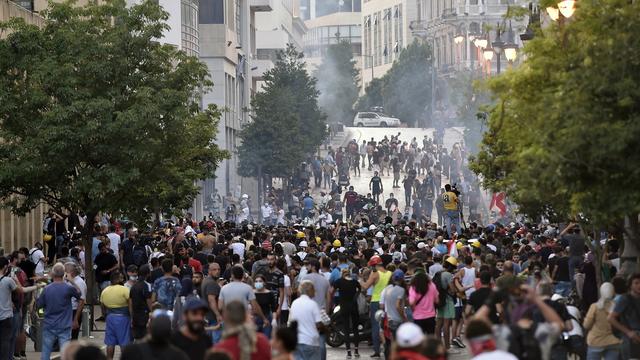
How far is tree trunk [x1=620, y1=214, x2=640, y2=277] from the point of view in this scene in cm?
2150

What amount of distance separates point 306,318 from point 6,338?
477 centimetres

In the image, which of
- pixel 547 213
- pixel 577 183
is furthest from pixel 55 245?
pixel 577 183

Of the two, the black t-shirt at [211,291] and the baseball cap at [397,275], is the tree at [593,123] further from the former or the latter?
the black t-shirt at [211,291]

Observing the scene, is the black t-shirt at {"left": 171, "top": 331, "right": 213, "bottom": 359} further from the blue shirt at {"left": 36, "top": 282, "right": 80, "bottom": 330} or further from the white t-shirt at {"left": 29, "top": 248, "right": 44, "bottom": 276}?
the white t-shirt at {"left": 29, "top": 248, "right": 44, "bottom": 276}

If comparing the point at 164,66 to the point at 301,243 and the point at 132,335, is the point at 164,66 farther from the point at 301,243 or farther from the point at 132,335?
the point at 132,335

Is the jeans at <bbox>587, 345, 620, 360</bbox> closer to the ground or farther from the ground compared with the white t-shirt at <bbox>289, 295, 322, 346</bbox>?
closer to the ground

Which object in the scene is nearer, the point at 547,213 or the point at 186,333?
the point at 186,333

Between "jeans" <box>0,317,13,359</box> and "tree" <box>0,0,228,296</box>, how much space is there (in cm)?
849

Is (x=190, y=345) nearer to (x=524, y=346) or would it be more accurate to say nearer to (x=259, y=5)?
(x=524, y=346)

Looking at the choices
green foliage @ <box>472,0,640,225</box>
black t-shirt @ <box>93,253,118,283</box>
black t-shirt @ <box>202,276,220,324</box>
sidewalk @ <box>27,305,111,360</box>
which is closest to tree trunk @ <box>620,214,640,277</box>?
green foliage @ <box>472,0,640,225</box>

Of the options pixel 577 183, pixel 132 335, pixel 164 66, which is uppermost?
pixel 164 66

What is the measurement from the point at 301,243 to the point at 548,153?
1461cm

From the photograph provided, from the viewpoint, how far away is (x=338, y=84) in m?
164

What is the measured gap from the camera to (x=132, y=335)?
2152 cm
